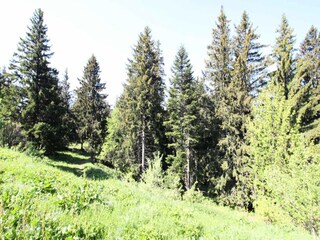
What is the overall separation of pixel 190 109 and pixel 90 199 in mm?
24651

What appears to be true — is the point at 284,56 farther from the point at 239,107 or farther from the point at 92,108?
the point at 92,108

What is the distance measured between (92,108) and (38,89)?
11278 mm

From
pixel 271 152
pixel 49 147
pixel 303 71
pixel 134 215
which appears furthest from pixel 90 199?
pixel 303 71

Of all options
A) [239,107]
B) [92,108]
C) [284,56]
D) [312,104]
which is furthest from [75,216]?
[92,108]

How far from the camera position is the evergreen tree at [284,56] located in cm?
2378

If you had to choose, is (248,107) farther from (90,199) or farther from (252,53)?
(90,199)

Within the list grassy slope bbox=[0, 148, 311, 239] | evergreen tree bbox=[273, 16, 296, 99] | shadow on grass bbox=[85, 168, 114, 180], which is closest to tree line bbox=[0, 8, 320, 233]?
evergreen tree bbox=[273, 16, 296, 99]

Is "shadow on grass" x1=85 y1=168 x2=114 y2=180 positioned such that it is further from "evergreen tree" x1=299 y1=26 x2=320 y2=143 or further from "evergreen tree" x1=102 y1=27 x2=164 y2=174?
"evergreen tree" x1=299 y1=26 x2=320 y2=143

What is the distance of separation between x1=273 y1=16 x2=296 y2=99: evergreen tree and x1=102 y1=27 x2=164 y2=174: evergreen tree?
48.5ft

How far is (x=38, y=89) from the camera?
2647 centimetres

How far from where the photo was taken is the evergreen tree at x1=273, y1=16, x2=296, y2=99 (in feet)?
78.0

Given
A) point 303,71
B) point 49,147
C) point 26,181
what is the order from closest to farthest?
point 26,181, point 303,71, point 49,147

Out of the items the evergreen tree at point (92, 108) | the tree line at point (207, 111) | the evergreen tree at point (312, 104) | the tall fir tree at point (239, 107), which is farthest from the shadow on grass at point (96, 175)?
the evergreen tree at point (312, 104)

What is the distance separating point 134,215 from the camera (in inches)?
193
